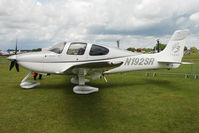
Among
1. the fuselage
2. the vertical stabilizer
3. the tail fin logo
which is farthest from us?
the tail fin logo

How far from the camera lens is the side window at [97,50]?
Answer: 587 cm

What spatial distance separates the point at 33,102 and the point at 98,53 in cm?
297

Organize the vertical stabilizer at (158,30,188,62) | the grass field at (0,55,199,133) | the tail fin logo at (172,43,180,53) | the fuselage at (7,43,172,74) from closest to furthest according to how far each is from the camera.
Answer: the grass field at (0,55,199,133) → the fuselage at (7,43,172,74) → the vertical stabilizer at (158,30,188,62) → the tail fin logo at (172,43,180,53)

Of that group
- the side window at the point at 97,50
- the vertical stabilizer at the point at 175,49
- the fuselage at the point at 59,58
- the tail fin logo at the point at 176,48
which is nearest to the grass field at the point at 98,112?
the fuselage at the point at 59,58

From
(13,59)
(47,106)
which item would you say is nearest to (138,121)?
(47,106)

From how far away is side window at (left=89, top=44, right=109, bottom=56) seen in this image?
5.87 m

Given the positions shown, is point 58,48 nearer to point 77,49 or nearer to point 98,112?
point 77,49

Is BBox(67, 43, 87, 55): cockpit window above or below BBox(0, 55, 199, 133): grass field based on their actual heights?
above

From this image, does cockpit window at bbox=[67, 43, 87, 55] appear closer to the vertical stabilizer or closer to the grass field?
the grass field

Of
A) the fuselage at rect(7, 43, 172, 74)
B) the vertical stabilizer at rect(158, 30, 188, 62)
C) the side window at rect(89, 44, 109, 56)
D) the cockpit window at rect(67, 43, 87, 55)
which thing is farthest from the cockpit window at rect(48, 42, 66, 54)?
the vertical stabilizer at rect(158, 30, 188, 62)

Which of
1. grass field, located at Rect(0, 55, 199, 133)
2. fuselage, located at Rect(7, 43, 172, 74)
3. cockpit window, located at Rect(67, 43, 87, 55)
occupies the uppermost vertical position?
cockpit window, located at Rect(67, 43, 87, 55)

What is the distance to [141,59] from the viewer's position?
7234 mm

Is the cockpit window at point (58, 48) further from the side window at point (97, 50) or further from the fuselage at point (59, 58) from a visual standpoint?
the side window at point (97, 50)

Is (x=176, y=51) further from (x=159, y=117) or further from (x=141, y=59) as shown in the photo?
(x=159, y=117)
